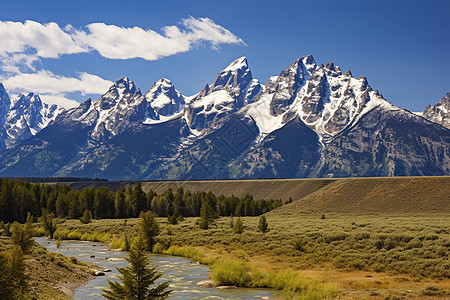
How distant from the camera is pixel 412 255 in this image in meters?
49.9

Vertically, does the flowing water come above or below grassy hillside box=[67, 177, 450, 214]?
below

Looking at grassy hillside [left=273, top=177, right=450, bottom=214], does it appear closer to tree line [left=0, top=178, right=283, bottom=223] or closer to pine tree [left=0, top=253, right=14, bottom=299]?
tree line [left=0, top=178, right=283, bottom=223]

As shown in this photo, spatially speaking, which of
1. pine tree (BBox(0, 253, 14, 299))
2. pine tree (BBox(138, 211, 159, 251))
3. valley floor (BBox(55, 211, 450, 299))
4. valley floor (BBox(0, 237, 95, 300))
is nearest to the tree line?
pine tree (BBox(138, 211, 159, 251))

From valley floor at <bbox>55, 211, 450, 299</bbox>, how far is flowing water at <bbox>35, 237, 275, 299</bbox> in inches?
179

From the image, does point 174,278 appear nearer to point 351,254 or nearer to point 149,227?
point 351,254

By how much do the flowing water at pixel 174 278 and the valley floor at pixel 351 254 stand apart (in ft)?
15.0

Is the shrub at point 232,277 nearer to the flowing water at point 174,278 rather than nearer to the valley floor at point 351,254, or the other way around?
the flowing water at point 174,278

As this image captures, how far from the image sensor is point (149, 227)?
235ft

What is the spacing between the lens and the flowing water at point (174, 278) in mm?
39175

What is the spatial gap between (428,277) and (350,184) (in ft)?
342

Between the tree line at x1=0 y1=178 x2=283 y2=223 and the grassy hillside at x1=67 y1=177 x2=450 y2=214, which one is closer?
the grassy hillside at x1=67 y1=177 x2=450 y2=214

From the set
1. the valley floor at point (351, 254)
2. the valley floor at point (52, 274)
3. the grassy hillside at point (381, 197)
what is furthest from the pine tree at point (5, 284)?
the grassy hillside at point (381, 197)

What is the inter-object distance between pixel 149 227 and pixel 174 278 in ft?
84.8

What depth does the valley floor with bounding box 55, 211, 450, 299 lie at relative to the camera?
3997cm
